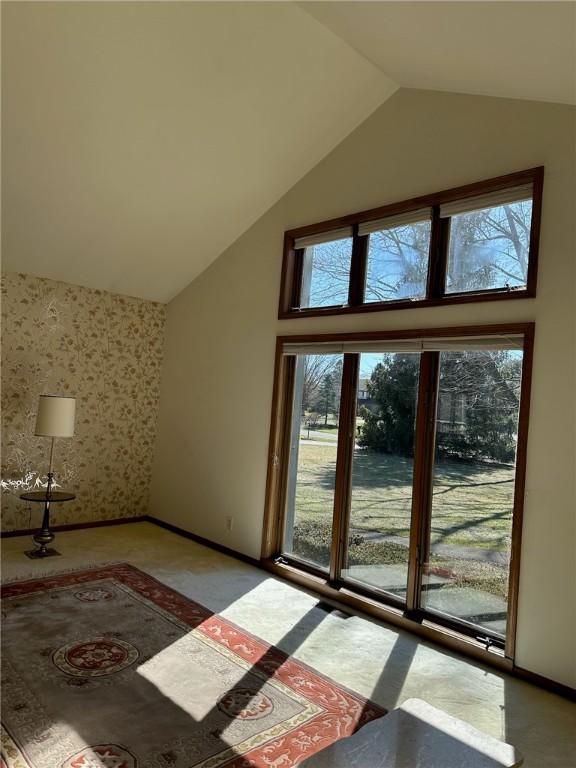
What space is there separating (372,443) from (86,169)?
299cm

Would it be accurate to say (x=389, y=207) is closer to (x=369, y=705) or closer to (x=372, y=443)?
(x=372, y=443)

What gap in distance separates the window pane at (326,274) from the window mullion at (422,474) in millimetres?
1008

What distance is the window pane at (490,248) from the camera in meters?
3.36

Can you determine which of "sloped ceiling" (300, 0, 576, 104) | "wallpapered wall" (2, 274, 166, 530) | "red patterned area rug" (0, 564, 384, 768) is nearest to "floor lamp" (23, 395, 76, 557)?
"wallpapered wall" (2, 274, 166, 530)

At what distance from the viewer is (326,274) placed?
455 cm

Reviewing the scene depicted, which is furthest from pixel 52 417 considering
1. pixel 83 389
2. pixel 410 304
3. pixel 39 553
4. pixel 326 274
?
pixel 410 304

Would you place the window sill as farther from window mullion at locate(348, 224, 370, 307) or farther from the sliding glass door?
the sliding glass door

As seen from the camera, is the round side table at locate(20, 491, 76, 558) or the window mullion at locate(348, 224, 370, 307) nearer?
the window mullion at locate(348, 224, 370, 307)

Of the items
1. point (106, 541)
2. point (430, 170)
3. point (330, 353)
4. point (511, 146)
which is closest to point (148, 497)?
point (106, 541)

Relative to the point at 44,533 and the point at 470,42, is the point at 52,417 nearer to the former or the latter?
the point at 44,533

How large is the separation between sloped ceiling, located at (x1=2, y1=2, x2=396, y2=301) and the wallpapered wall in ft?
1.23

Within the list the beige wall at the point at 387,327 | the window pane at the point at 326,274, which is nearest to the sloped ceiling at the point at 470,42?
the beige wall at the point at 387,327

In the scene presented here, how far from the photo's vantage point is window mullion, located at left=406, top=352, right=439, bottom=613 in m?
3.67

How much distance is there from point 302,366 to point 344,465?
0.96 metres
